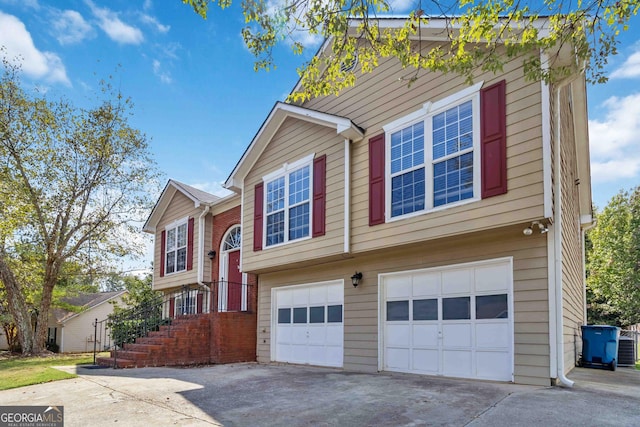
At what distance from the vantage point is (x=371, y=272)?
415 inches

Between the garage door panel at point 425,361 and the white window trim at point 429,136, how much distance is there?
2.65 m

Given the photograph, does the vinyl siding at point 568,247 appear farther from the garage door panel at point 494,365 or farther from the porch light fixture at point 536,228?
the porch light fixture at point 536,228

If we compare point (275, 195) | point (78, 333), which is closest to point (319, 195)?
point (275, 195)

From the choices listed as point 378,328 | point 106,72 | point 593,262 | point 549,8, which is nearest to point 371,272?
point 378,328

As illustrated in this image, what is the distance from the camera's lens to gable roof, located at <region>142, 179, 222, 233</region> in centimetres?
1706

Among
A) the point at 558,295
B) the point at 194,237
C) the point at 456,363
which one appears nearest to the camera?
the point at 558,295

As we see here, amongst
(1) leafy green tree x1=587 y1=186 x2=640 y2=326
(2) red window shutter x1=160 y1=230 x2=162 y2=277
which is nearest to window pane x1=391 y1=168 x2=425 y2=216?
(2) red window shutter x1=160 y1=230 x2=162 y2=277

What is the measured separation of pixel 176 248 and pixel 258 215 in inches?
260

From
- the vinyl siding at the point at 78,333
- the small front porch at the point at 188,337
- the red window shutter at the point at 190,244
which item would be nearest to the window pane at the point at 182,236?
the red window shutter at the point at 190,244

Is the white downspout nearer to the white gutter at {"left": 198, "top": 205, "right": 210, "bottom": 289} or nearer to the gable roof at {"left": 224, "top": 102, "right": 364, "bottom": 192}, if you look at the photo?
the gable roof at {"left": 224, "top": 102, "right": 364, "bottom": 192}

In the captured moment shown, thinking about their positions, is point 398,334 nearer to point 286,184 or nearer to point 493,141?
point 493,141

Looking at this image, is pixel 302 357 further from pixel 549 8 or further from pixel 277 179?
pixel 549 8

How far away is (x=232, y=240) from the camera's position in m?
16.2

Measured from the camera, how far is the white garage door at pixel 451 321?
26.7 feet
